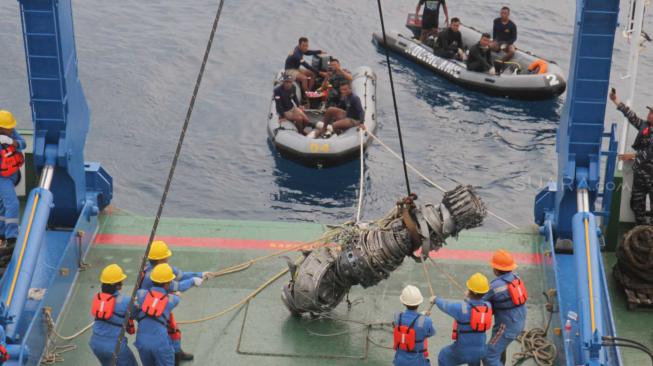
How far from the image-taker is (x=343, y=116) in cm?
2059

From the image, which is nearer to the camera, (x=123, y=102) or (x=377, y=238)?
(x=377, y=238)

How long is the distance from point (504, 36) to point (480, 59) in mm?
950

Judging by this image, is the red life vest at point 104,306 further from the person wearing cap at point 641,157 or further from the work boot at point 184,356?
the person wearing cap at point 641,157

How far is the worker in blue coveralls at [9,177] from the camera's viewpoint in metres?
12.5

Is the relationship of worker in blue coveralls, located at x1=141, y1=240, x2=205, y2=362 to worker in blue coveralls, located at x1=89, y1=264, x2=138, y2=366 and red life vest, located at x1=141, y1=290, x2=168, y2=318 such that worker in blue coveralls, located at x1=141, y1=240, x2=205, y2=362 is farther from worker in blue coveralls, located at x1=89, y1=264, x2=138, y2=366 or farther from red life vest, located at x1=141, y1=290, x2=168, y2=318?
worker in blue coveralls, located at x1=89, y1=264, x2=138, y2=366

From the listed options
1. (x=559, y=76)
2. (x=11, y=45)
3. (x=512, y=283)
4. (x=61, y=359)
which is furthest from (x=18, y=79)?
(x=512, y=283)

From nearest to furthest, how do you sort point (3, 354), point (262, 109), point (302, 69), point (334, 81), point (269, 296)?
point (3, 354) → point (269, 296) → point (334, 81) → point (302, 69) → point (262, 109)

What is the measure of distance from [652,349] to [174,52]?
17860mm

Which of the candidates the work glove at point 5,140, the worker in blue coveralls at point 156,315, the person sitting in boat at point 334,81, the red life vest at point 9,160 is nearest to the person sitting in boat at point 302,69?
the person sitting in boat at point 334,81

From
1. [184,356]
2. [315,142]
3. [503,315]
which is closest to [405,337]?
[503,315]

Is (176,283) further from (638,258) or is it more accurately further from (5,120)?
(638,258)

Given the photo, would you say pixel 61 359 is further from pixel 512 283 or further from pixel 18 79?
pixel 18 79

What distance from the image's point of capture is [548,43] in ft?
92.7

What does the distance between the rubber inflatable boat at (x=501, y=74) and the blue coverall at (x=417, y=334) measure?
46.1 ft
